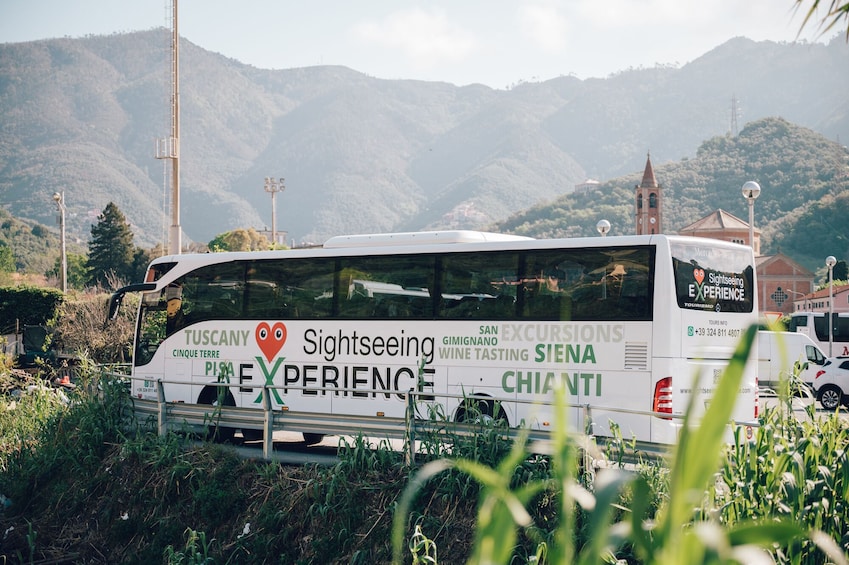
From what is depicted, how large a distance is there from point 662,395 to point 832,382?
52.9 feet

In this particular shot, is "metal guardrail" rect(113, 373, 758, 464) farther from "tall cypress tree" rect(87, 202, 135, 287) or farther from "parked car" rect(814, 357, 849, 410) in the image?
"tall cypress tree" rect(87, 202, 135, 287)

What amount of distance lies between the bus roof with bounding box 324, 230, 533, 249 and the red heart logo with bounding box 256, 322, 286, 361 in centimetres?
163

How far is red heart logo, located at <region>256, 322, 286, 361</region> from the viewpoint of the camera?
16.3 m

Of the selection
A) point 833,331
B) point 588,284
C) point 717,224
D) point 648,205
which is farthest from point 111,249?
point 588,284

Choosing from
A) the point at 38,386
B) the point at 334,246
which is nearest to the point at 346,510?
the point at 334,246

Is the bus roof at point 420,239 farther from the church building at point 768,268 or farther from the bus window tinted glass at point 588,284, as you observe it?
the church building at point 768,268

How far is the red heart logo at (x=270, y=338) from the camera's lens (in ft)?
53.5

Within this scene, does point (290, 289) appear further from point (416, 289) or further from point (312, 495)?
point (312, 495)

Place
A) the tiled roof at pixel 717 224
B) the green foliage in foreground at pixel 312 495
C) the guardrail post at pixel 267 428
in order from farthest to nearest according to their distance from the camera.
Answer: the tiled roof at pixel 717 224 < the guardrail post at pixel 267 428 < the green foliage in foreground at pixel 312 495

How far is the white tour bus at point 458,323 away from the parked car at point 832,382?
1380 centimetres

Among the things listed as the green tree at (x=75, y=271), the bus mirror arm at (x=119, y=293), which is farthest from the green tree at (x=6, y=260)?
the bus mirror arm at (x=119, y=293)

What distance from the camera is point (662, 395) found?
13.0 metres

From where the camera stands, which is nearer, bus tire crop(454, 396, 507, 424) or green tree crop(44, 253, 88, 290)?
bus tire crop(454, 396, 507, 424)

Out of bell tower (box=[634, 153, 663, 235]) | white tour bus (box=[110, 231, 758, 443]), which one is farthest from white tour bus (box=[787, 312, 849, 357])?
bell tower (box=[634, 153, 663, 235])
